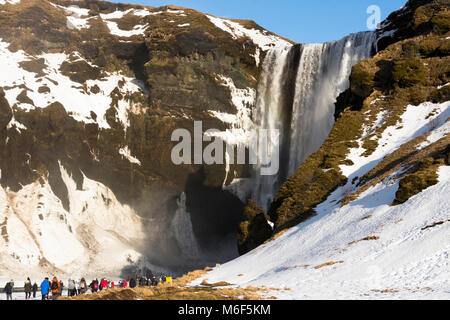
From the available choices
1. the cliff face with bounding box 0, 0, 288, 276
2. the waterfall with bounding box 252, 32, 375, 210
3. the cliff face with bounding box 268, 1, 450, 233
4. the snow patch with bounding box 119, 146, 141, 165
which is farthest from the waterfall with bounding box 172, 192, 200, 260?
the cliff face with bounding box 268, 1, 450, 233

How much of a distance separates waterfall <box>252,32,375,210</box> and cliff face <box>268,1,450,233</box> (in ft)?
32.6

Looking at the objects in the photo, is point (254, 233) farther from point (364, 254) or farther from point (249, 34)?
point (249, 34)

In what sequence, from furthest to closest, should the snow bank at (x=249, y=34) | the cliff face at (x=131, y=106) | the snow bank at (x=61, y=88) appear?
1. the snow bank at (x=249, y=34)
2. the snow bank at (x=61, y=88)
3. the cliff face at (x=131, y=106)

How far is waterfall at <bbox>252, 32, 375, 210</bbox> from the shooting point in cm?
5891

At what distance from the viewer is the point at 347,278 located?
18.4 metres

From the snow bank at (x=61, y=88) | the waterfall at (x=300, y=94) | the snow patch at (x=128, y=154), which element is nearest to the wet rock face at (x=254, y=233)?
the waterfall at (x=300, y=94)

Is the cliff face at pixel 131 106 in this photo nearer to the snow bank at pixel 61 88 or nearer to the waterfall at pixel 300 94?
the snow bank at pixel 61 88

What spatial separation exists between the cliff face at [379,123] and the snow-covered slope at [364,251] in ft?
3.33

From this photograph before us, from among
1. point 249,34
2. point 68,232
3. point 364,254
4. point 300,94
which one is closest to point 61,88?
point 68,232

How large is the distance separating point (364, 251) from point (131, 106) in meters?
50.7

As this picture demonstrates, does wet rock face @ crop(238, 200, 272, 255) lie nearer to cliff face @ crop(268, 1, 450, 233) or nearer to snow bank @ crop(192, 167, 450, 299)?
cliff face @ crop(268, 1, 450, 233)

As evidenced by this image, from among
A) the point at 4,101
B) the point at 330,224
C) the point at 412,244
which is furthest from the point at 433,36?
the point at 4,101

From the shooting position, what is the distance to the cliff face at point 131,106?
2432 inches

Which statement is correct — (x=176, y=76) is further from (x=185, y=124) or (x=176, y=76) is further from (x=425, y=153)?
(x=425, y=153)
